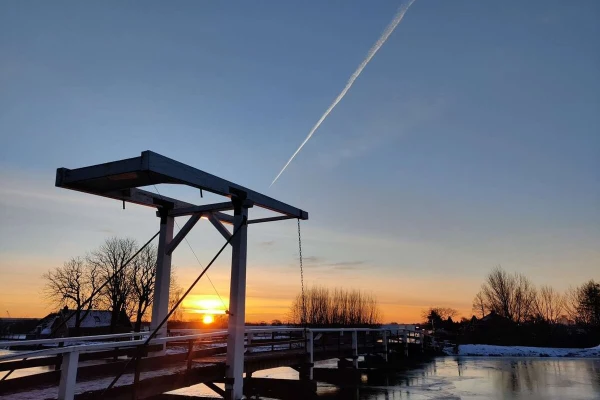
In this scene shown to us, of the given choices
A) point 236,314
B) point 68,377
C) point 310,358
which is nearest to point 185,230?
point 236,314

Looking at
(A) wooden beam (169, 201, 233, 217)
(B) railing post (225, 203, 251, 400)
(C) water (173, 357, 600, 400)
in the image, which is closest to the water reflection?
(C) water (173, 357, 600, 400)

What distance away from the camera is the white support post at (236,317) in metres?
8.31

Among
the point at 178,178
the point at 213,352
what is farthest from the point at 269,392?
the point at 178,178

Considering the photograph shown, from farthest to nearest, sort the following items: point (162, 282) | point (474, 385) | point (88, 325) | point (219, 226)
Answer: point (88, 325) → point (474, 385) → point (162, 282) → point (219, 226)

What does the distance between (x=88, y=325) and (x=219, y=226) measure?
198 feet

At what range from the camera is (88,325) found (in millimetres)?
59406

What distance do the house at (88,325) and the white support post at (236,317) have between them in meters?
41.0

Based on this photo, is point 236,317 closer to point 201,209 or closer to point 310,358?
point 201,209

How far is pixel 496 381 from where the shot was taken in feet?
56.6

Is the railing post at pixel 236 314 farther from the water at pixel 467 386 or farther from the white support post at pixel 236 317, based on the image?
the water at pixel 467 386

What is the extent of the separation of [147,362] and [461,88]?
12.7 m

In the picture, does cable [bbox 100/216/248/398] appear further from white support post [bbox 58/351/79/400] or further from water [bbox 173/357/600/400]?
water [bbox 173/357/600/400]

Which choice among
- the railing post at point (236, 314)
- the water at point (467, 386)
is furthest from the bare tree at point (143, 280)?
the railing post at point (236, 314)

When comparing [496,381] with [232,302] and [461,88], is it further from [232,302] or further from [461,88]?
[232,302]
